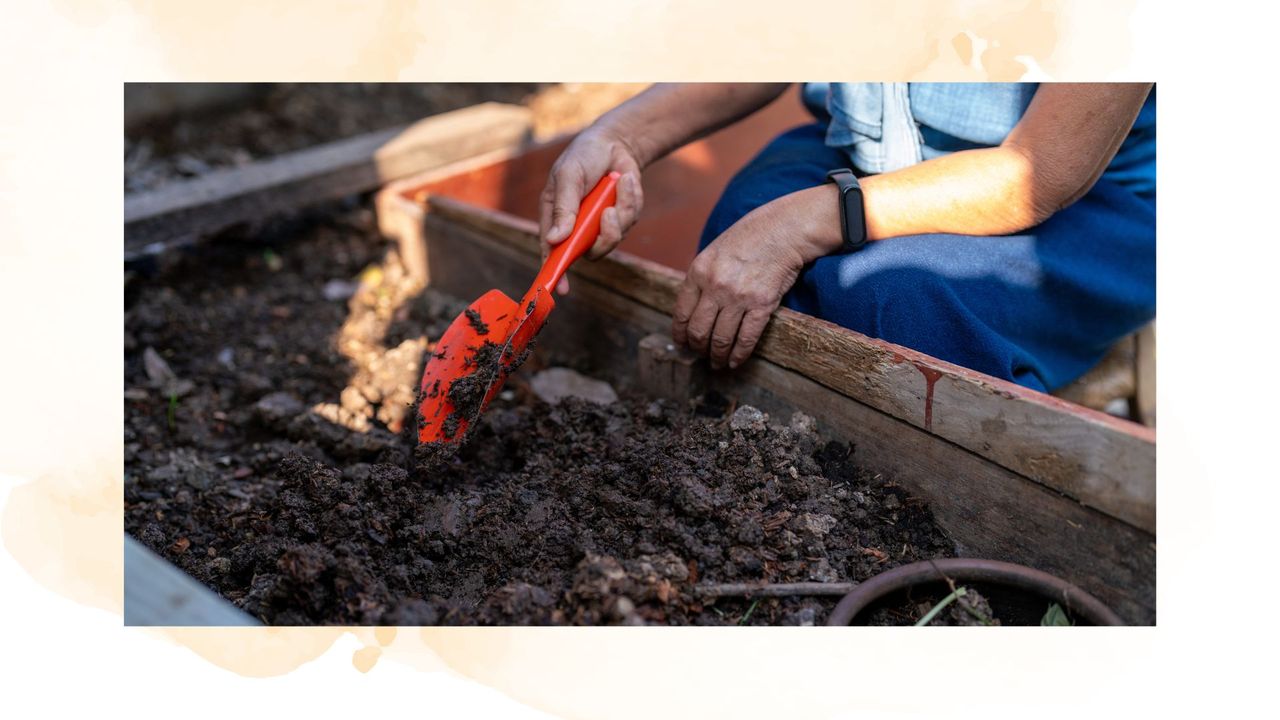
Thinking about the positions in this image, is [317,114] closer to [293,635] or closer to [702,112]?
[702,112]

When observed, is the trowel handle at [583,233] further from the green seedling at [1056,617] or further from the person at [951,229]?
the green seedling at [1056,617]

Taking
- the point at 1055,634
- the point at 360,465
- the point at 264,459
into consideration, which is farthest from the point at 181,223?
the point at 1055,634

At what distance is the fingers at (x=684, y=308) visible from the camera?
2322 millimetres

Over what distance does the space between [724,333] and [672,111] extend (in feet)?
2.53

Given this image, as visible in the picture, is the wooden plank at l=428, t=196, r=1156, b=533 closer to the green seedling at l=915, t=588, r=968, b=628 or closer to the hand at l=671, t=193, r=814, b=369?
the hand at l=671, t=193, r=814, b=369

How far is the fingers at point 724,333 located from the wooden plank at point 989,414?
7 centimetres

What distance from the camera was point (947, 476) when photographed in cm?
196

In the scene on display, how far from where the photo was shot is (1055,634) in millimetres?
1601

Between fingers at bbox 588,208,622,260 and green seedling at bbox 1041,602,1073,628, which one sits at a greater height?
fingers at bbox 588,208,622,260

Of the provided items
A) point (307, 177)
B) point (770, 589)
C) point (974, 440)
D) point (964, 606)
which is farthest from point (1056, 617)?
point (307, 177)

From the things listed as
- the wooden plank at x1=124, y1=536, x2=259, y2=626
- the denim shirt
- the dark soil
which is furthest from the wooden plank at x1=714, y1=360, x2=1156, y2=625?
the dark soil

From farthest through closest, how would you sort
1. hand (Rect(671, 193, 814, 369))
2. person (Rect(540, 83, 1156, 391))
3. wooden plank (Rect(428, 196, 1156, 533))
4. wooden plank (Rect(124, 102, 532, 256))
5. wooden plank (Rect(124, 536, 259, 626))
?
1. wooden plank (Rect(124, 102, 532, 256))
2. hand (Rect(671, 193, 814, 369))
3. person (Rect(540, 83, 1156, 391))
4. wooden plank (Rect(428, 196, 1156, 533))
5. wooden plank (Rect(124, 536, 259, 626))

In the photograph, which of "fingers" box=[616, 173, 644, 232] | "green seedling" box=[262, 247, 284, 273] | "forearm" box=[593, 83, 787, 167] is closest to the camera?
"fingers" box=[616, 173, 644, 232]

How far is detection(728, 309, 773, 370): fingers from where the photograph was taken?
224 centimetres
